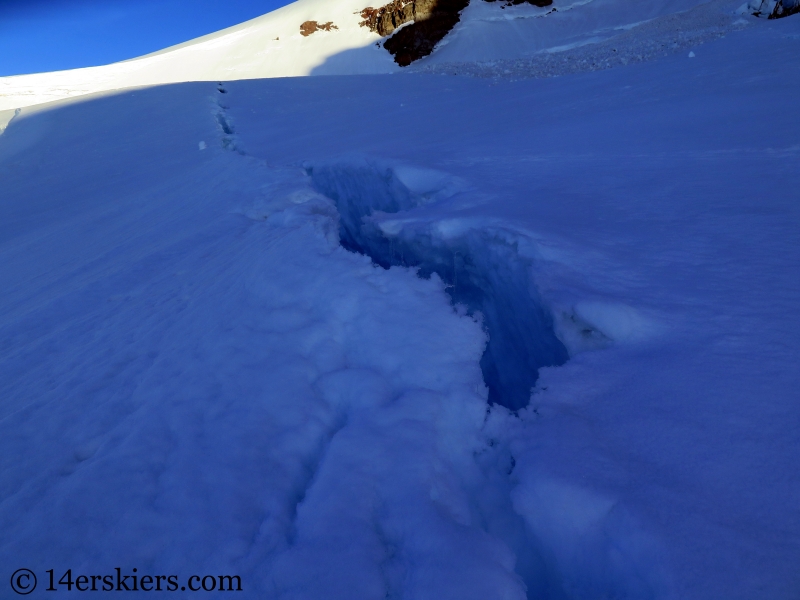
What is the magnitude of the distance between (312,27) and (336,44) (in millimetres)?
2187

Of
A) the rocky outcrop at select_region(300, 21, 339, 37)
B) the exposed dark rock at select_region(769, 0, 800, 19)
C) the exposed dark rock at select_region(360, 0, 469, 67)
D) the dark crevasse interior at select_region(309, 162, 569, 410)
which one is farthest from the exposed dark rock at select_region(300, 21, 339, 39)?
the dark crevasse interior at select_region(309, 162, 569, 410)

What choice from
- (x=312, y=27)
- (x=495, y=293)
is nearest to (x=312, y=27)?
(x=312, y=27)

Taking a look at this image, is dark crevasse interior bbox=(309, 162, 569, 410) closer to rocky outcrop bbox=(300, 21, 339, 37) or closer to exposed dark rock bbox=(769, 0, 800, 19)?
→ exposed dark rock bbox=(769, 0, 800, 19)

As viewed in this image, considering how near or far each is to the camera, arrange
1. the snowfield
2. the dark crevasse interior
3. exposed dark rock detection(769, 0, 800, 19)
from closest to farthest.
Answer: the snowfield → the dark crevasse interior → exposed dark rock detection(769, 0, 800, 19)

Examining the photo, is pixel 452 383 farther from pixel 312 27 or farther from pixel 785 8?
pixel 312 27

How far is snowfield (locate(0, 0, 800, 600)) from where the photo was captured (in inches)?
38.5

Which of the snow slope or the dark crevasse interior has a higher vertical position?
the snow slope

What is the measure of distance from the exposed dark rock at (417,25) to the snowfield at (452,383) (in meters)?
23.6

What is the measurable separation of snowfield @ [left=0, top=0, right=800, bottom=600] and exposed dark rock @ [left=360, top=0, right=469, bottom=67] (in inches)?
927

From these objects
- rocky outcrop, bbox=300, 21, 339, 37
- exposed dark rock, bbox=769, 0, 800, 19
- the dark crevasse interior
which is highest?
rocky outcrop, bbox=300, 21, 339, 37

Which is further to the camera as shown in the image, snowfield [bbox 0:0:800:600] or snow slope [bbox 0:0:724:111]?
snow slope [bbox 0:0:724:111]

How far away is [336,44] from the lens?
25.2 metres

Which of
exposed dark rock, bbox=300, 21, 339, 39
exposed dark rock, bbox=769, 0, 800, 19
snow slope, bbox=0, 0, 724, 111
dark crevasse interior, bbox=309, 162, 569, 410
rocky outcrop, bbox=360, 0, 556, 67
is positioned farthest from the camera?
exposed dark rock, bbox=300, 21, 339, 39

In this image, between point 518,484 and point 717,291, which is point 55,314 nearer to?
point 518,484
